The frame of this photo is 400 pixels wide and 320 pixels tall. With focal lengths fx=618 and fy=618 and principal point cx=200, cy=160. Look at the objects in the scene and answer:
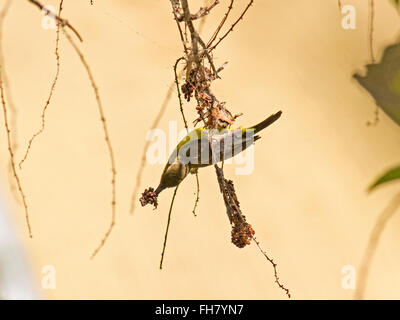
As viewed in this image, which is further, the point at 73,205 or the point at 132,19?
the point at 132,19

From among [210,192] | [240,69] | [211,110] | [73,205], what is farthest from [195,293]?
[211,110]

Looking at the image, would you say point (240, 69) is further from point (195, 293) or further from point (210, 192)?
point (195, 293)

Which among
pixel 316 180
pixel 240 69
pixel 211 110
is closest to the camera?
pixel 211 110

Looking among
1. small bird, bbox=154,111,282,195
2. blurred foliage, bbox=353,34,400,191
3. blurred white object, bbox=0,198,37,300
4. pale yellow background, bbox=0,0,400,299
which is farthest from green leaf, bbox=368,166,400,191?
blurred white object, bbox=0,198,37,300

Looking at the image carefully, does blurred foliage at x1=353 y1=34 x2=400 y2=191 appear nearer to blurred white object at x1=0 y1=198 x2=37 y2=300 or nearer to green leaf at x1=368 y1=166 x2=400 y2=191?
green leaf at x1=368 y1=166 x2=400 y2=191

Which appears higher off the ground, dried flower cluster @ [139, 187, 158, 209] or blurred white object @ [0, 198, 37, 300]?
dried flower cluster @ [139, 187, 158, 209]

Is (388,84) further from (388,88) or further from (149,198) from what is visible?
(149,198)
